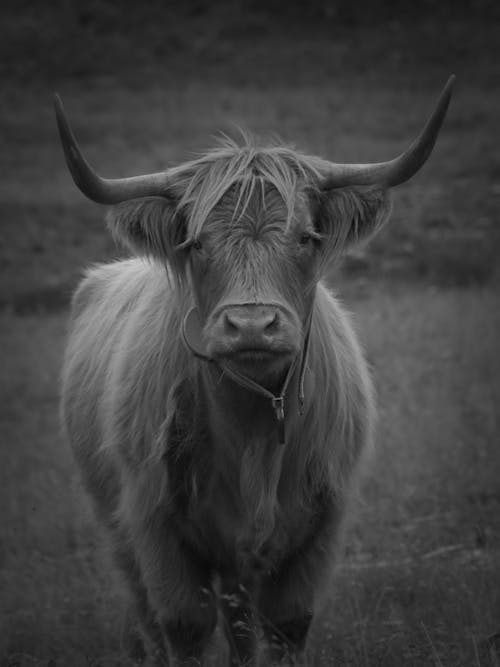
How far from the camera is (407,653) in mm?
3561

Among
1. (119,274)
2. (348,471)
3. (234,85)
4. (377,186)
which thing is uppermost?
(234,85)

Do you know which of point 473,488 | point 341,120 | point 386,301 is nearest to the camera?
point 473,488

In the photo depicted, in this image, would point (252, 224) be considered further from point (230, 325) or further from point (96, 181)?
point (96, 181)

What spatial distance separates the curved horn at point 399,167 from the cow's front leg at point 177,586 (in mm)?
1399

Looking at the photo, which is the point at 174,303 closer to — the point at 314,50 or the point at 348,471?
the point at 348,471

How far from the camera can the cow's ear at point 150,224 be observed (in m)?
3.59

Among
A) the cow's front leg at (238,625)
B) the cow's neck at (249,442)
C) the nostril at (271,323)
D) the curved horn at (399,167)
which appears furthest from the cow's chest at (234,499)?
the curved horn at (399,167)

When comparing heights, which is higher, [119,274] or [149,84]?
[149,84]

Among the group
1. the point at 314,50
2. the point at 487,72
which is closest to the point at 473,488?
the point at 487,72

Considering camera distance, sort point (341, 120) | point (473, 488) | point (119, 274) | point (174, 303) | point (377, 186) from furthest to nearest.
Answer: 1. point (341, 120)
2. point (473, 488)
3. point (119, 274)
4. point (174, 303)
5. point (377, 186)

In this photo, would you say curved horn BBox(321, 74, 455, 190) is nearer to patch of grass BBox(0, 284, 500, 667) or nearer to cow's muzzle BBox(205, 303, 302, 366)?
cow's muzzle BBox(205, 303, 302, 366)

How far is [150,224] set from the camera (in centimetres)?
360

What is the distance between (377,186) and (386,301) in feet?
25.0

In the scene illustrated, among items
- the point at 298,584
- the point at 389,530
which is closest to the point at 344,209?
the point at 298,584
